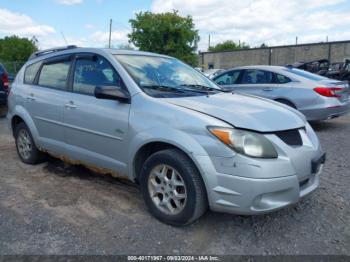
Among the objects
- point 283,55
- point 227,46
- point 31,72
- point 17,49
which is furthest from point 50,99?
point 227,46

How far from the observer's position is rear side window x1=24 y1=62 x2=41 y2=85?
5.10 m

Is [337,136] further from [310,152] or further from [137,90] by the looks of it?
[137,90]

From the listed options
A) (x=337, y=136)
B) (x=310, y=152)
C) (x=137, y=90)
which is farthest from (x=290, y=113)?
(x=337, y=136)

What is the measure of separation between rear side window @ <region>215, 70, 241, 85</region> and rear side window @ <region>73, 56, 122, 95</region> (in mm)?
5507

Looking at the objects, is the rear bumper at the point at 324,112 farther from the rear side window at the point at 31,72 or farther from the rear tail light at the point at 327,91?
the rear side window at the point at 31,72

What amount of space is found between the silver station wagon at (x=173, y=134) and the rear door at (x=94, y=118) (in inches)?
0.5

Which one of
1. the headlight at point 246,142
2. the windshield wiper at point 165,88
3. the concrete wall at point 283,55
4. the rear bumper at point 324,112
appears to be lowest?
the rear bumper at point 324,112

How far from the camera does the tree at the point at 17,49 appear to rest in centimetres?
4931

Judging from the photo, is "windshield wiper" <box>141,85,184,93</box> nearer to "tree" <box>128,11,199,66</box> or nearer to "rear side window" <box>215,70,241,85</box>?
"rear side window" <box>215,70,241,85</box>

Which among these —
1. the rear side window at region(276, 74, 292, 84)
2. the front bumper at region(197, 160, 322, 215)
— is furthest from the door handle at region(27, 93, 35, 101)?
the rear side window at region(276, 74, 292, 84)

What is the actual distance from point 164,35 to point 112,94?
42.2 m

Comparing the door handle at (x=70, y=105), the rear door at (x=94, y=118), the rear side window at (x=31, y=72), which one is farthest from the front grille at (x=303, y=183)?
the rear side window at (x=31, y=72)

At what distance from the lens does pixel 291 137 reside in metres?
3.18

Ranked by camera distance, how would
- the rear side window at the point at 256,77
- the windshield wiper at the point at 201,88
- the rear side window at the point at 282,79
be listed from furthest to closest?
1. the rear side window at the point at 256,77
2. the rear side window at the point at 282,79
3. the windshield wiper at the point at 201,88
